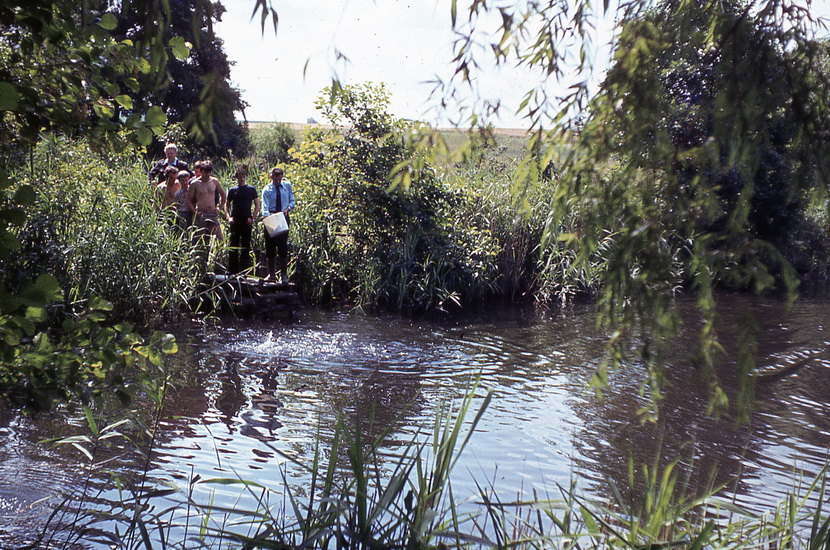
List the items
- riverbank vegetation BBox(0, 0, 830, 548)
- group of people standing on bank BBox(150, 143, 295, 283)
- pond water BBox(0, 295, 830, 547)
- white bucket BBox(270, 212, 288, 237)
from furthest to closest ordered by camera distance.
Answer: group of people standing on bank BBox(150, 143, 295, 283) → white bucket BBox(270, 212, 288, 237) → pond water BBox(0, 295, 830, 547) → riverbank vegetation BBox(0, 0, 830, 548)

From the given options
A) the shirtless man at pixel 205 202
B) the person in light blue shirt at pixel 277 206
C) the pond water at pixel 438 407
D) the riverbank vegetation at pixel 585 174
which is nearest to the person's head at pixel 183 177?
the shirtless man at pixel 205 202

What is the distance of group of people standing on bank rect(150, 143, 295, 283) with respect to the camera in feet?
38.8

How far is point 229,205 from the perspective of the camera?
12.4 m

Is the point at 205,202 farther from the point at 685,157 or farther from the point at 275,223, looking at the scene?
the point at 685,157

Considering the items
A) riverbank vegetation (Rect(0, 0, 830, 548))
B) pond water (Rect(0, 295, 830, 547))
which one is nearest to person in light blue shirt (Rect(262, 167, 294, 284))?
pond water (Rect(0, 295, 830, 547))

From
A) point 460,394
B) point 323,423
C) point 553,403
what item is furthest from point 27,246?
point 553,403

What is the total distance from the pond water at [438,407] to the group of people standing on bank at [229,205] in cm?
127

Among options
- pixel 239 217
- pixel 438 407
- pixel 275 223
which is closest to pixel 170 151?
pixel 239 217

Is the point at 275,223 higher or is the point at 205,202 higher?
the point at 205,202

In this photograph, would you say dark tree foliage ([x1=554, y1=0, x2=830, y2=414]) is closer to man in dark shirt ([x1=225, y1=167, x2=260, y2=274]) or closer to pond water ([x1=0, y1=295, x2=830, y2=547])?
pond water ([x1=0, y1=295, x2=830, y2=547])

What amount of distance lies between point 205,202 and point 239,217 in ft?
1.82

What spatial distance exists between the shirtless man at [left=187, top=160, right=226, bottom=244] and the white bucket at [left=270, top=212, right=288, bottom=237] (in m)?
0.92

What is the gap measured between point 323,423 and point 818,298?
15614 mm

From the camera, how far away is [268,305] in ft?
39.8
